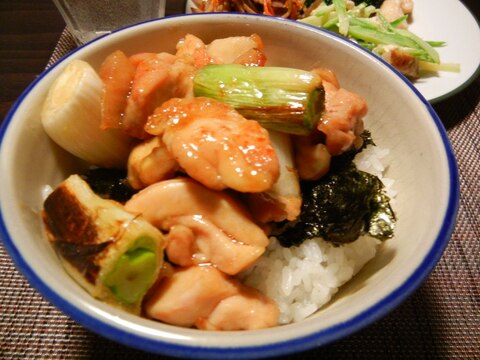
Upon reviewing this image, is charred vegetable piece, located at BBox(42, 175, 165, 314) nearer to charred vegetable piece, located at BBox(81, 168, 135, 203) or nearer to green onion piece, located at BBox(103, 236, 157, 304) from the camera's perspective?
green onion piece, located at BBox(103, 236, 157, 304)

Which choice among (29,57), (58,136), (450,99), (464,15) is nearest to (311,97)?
(58,136)

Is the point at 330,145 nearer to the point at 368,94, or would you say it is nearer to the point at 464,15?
the point at 368,94

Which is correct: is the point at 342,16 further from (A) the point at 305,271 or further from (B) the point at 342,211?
(A) the point at 305,271

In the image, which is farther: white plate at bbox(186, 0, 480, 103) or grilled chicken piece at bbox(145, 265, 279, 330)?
white plate at bbox(186, 0, 480, 103)

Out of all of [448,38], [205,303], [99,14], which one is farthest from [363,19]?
[205,303]

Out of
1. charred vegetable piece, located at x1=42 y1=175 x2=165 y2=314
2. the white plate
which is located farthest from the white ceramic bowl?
the white plate

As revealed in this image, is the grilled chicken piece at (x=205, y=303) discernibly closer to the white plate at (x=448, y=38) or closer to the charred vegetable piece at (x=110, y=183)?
the charred vegetable piece at (x=110, y=183)
